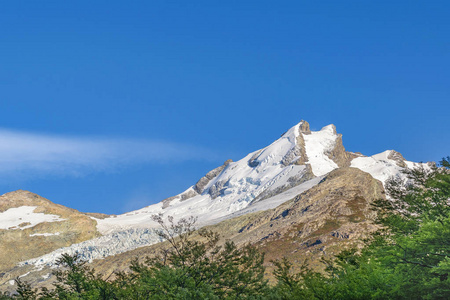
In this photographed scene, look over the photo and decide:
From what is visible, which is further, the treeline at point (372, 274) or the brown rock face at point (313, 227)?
the brown rock face at point (313, 227)

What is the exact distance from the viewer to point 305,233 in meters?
151

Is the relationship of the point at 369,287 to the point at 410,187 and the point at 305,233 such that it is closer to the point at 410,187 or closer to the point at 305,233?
the point at 410,187

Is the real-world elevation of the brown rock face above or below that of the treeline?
above

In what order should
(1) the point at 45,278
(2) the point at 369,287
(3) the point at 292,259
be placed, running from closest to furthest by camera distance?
(2) the point at 369,287 < (3) the point at 292,259 < (1) the point at 45,278

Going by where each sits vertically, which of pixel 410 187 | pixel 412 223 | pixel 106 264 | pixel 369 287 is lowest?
pixel 369 287

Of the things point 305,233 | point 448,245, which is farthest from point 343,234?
point 448,245

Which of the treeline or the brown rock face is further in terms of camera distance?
the brown rock face

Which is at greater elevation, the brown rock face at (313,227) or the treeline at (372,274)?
the brown rock face at (313,227)

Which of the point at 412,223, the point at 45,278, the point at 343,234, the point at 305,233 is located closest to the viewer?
the point at 412,223

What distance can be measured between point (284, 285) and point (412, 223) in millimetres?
17348

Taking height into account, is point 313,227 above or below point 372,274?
above

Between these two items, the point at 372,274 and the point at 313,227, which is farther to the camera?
the point at 313,227

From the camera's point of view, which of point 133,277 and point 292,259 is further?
point 292,259

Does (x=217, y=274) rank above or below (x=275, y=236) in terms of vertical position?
below
